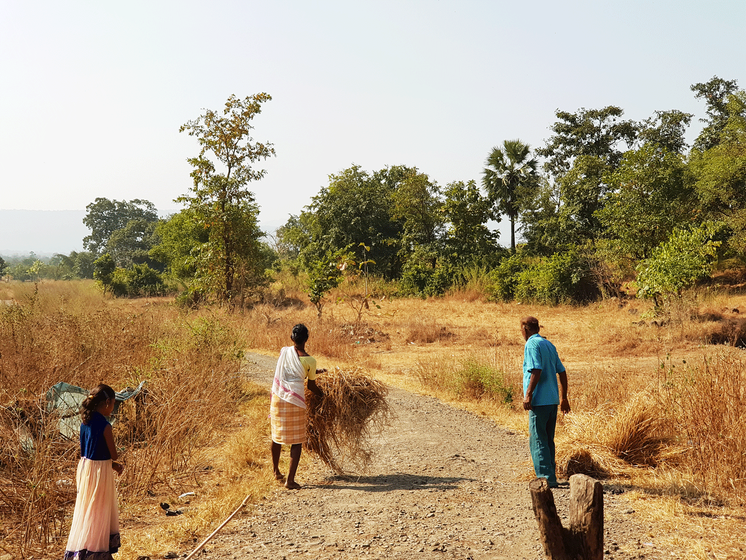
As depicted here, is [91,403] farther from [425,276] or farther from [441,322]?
[425,276]

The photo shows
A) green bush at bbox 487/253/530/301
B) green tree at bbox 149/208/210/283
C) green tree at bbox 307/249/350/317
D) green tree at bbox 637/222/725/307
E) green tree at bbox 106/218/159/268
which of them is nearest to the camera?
green tree at bbox 637/222/725/307

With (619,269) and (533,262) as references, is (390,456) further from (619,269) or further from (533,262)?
(533,262)

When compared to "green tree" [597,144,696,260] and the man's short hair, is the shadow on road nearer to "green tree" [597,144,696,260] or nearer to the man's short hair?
the man's short hair

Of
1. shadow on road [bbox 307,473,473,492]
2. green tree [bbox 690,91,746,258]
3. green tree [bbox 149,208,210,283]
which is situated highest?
green tree [bbox 690,91,746,258]

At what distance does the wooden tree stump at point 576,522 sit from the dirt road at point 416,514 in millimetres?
868

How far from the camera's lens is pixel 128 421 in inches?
292

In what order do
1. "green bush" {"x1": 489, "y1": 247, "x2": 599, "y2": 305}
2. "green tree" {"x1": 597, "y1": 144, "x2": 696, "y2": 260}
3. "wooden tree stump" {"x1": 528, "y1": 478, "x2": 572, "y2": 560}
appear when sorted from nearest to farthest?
"wooden tree stump" {"x1": 528, "y1": 478, "x2": 572, "y2": 560} < "green tree" {"x1": 597, "y1": 144, "x2": 696, "y2": 260} < "green bush" {"x1": 489, "y1": 247, "x2": 599, "y2": 305}

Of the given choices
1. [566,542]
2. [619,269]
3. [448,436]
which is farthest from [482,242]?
[566,542]

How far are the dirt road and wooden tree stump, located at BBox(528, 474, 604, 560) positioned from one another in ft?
2.85

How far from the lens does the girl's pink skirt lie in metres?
3.96

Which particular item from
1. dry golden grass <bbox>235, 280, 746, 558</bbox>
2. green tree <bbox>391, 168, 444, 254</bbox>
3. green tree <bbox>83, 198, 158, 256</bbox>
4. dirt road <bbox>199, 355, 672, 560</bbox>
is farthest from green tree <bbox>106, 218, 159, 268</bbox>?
dirt road <bbox>199, 355, 672, 560</bbox>

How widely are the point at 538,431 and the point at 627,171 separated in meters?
18.2

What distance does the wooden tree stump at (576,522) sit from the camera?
347 cm

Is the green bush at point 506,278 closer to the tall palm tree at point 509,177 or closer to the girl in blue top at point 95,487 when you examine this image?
the tall palm tree at point 509,177
